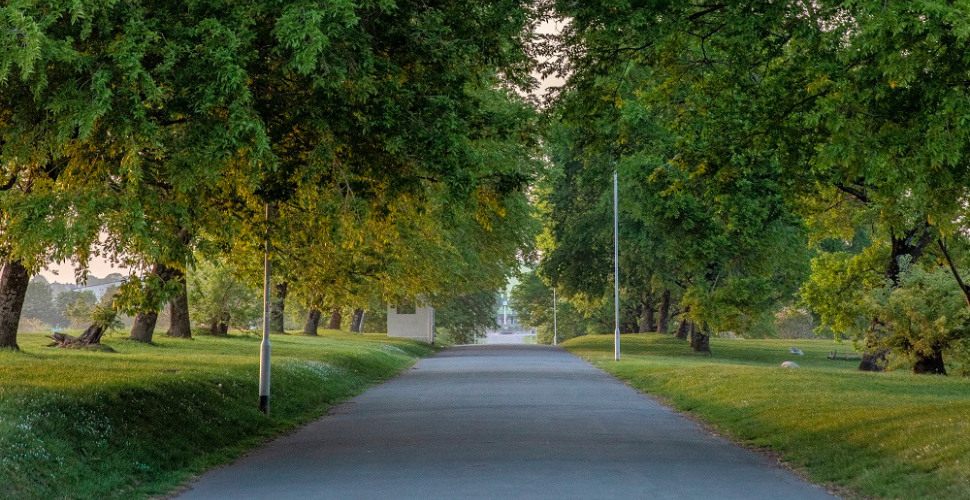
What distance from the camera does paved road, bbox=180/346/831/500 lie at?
37.9ft

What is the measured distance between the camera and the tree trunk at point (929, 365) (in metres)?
33.3

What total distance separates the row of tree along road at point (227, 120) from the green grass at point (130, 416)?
1.56 m

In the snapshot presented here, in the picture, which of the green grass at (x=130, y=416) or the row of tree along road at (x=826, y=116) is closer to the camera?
the green grass at (x=130, y=416)

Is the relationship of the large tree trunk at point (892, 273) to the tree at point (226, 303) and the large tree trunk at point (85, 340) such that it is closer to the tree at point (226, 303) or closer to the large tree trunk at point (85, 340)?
the large tree trunk at point (85, 340)

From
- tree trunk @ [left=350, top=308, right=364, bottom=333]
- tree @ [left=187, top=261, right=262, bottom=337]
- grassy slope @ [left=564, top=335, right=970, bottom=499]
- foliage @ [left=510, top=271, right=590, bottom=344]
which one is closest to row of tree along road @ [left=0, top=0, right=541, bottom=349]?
grassy slope @ [left=564, top=335, right=970, bottom=499]

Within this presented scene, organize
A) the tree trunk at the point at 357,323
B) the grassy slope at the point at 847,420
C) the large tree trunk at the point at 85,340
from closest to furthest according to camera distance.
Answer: the grassy slope at the point at 847,420 → the large tree trunk at the point at 85,340 → the tree trunk at the point at 357,323

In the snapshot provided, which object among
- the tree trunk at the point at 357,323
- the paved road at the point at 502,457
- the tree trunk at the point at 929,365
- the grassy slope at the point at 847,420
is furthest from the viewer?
the tree trunk at the point at 357,323

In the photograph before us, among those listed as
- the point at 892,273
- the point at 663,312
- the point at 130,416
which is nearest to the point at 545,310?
the point at 663,312

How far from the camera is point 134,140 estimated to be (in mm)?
11891

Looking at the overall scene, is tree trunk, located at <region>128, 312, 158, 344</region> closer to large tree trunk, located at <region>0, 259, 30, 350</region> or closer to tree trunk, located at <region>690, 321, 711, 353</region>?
large tree trunk, located at <region>0, 259, 30, 350</region>

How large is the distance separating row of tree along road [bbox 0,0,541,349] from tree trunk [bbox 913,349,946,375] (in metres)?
20.4

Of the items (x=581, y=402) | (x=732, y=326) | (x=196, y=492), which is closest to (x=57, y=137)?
(x=196, y=492)

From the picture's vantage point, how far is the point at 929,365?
33.5m

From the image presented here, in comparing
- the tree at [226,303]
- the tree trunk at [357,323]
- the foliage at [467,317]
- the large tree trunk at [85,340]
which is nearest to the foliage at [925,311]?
the large tree trunk at [85,340]
